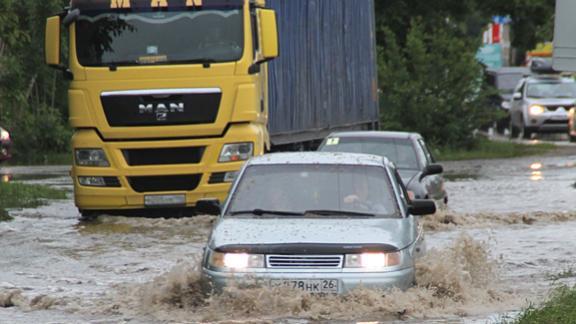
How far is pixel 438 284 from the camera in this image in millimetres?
12109

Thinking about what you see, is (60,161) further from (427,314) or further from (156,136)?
(427,314)

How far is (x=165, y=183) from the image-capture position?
1955 cm

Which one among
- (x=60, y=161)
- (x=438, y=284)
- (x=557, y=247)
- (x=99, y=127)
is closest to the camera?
(x=438, y=284)

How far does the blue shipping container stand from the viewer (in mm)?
23891

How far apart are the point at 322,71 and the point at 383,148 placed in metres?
5.86

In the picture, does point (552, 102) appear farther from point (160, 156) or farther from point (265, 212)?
point (265, 212)

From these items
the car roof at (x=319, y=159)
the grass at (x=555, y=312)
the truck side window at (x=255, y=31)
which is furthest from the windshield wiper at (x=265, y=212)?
the truck side window at (x=255, y=31)


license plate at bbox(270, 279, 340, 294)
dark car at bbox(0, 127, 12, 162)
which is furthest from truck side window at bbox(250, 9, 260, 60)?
dark car at bbox(0, 127, 12, 162)

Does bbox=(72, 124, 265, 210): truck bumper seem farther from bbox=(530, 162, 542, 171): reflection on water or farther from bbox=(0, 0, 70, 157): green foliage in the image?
bbox=(530, 162, 542, 171): reflection on water

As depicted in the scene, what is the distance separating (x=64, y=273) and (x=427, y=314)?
537 centimetres

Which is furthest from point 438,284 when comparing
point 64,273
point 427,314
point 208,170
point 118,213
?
point 118,213

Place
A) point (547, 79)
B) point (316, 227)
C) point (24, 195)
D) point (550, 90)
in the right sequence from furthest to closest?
point (547, 79) < point (550, 90) < point (24, 195) < point (316, 227)

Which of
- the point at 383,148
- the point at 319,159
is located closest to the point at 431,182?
the point at 383,148

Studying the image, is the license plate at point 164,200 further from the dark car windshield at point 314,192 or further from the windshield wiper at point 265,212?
the windshield wiper at point 265,212
